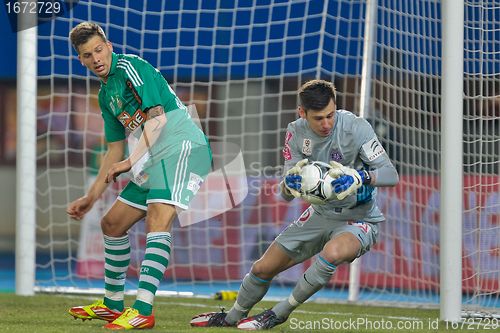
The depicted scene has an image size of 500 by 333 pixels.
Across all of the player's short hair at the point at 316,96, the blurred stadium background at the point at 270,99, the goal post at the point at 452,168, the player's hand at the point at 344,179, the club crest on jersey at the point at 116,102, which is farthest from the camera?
the blurred stadium background at the point at 270,99

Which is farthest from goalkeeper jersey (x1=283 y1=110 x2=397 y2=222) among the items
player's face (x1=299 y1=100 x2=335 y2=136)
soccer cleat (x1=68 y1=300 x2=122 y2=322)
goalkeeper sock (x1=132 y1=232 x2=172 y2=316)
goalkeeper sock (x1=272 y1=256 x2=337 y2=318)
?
soccer cleat (x1=68 y1=300 x2=122 y2=322)

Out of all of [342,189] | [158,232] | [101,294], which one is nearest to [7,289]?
[101,294]

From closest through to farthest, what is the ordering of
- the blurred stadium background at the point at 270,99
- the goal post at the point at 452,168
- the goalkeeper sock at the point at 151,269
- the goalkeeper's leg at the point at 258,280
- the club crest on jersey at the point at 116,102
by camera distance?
the goalkeeper sock at the point at 151,269 < the goalkeeper's leg at the point at 258,280 < the club crest on jersey at the point at 116,102 < the goal post at the point at 452,168 < the blurred stadium background at the point at 270,99

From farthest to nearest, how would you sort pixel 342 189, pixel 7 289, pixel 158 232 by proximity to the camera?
pixel 7 289 < pixel 158 232 < pixel 342 189

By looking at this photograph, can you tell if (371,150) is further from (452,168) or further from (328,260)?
(452,168)

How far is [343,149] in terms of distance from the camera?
5.56 meters

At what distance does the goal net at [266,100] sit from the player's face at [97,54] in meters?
2.92

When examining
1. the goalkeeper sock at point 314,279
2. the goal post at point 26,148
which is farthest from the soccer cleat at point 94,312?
the goal post at point 26,148

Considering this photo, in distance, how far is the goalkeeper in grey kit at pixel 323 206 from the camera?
5379 millimetres

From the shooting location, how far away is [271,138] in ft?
32.7

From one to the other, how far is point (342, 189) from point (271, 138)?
4762mm

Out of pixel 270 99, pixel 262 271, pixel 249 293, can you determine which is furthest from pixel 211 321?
pixel 270 99

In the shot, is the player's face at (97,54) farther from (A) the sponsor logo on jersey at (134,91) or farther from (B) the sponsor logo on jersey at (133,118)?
(B) the sponsor logo on jersey at (133,118)

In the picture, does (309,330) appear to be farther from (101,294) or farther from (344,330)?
(101,294)
